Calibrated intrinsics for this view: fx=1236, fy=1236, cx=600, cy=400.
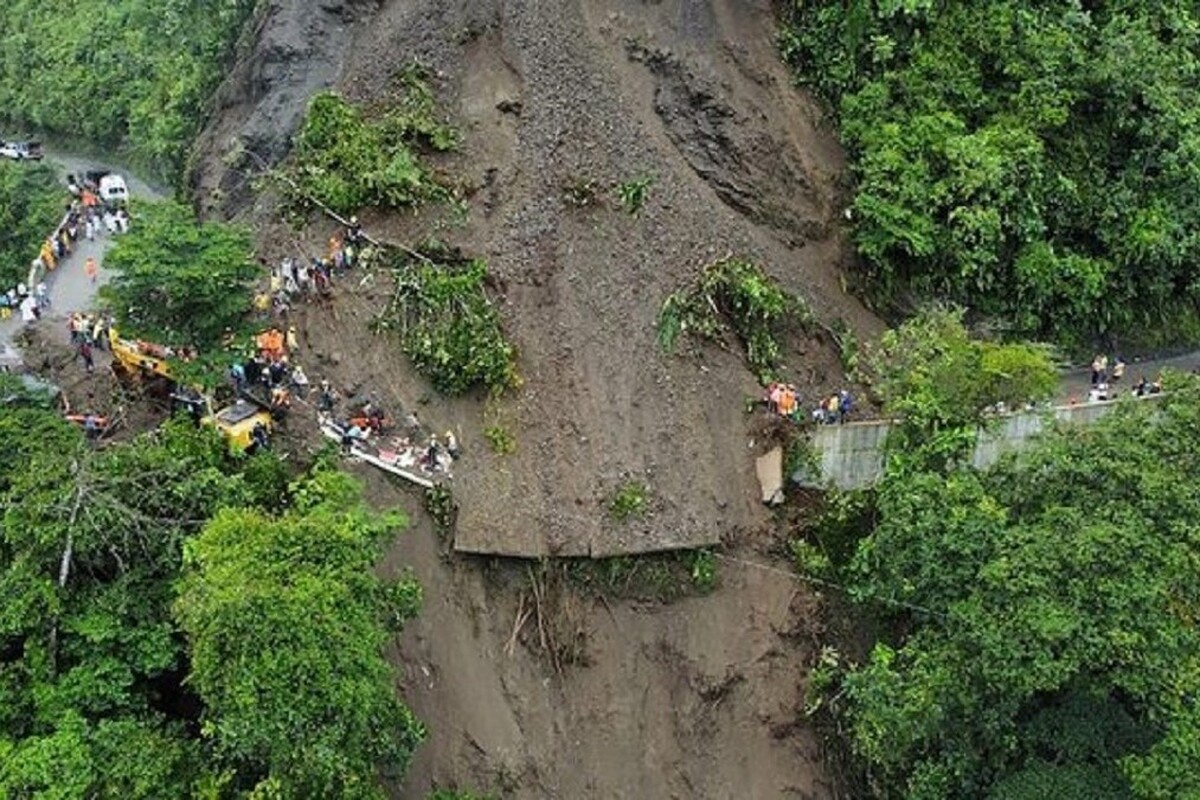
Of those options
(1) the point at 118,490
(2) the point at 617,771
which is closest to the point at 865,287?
(2) the point at 617,771

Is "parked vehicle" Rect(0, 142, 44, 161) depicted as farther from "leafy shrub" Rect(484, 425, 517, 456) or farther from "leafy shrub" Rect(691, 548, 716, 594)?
"leafy shrub" Rect(691, 548, 716, 594)

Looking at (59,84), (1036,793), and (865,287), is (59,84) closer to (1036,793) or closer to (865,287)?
(865,287)

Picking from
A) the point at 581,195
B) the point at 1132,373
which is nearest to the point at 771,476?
the point at 581,195

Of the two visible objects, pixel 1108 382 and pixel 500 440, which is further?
pixel 1108 382

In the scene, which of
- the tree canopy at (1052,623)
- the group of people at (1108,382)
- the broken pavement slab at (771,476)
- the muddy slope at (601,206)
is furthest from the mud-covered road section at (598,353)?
the group of people at (1108,382)

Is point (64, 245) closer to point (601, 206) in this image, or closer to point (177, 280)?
point (177, 280)
